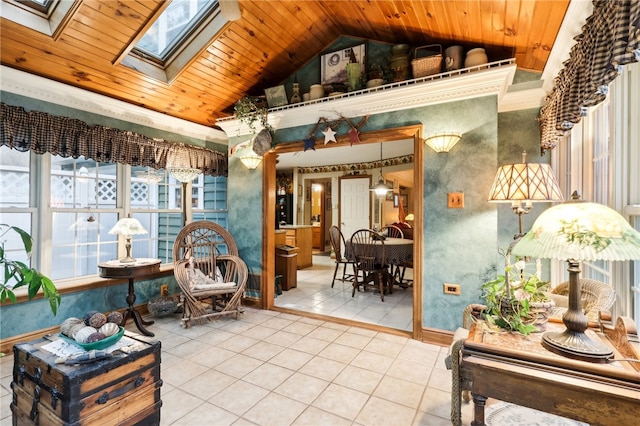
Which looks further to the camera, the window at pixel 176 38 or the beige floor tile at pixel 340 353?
the window at pixel 176 38

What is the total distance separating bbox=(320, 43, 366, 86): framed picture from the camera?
3.66 metres

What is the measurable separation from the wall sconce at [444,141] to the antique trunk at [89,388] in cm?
272

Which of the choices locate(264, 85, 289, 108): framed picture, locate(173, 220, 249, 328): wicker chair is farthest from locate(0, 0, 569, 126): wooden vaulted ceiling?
locate(173, 220, 249, 328): wicker chair

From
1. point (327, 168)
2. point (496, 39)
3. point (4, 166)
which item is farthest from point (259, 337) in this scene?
point (327, 168)

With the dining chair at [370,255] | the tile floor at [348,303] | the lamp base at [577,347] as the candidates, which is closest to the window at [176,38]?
the dining chair at [370,255]

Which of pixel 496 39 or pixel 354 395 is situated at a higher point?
pixel 496 39

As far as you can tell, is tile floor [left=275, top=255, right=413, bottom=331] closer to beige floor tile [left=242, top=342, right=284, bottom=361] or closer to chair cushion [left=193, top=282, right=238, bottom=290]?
chair cushion [left=193, top=282, right=238, bottom=290]

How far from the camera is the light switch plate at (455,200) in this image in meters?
2.87

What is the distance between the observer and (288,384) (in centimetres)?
225

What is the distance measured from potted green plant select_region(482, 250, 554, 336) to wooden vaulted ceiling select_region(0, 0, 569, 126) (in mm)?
1952

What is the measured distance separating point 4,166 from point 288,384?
329cm

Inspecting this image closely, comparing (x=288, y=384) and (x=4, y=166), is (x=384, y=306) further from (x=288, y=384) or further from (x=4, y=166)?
(x=4, y=166)

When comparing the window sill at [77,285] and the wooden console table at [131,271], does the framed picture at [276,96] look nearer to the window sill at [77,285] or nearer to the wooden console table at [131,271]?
the wooden console table at [131,271]

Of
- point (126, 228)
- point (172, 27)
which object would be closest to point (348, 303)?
point (126, 228)
